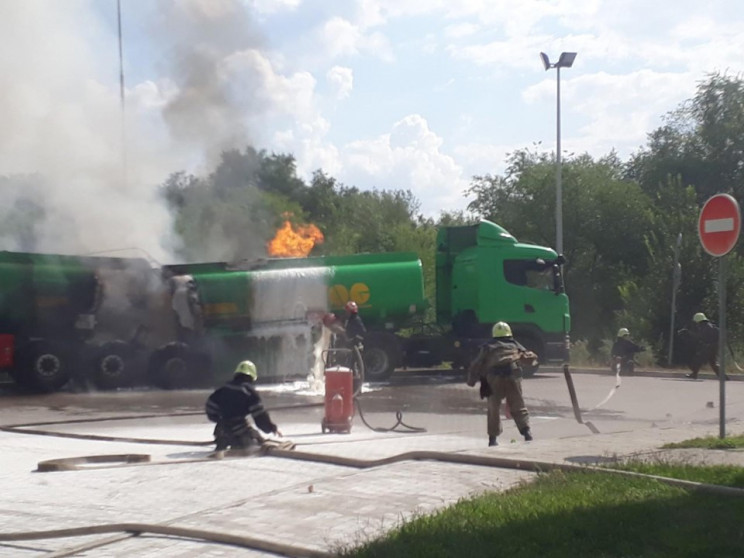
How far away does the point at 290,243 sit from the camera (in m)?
25.7

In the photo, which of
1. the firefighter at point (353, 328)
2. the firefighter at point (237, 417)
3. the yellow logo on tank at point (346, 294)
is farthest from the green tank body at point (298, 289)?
the firefighter at point (237, 417)

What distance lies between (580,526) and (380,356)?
16863 mm

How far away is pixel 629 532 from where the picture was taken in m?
6.57

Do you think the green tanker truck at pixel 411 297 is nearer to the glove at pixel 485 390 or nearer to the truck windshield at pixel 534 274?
the truck windshield at pixel 534 274

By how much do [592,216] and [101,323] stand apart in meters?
31.6

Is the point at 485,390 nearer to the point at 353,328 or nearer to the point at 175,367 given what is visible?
the point at 353,328

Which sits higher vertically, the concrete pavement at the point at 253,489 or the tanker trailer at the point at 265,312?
the tanker trailer at the point at 265,312

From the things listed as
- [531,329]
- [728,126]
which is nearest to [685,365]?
[531,329]

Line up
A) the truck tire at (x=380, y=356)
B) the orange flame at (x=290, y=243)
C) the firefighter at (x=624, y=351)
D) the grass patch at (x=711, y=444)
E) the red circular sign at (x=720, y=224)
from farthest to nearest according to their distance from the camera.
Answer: the firefighter at (x=624, y=351) < the orange flame at (x=290, y=243) < the truck tire at (x=380, y=356) < the red circular sign at (x=720, y=224) < the grass patch at (x=711, y=444)

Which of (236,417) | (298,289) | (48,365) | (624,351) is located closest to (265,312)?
(298,289)

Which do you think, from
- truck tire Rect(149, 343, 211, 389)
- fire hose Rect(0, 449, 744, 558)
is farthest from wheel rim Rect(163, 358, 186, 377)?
fire hose Rect(0, 449, 744, 558)

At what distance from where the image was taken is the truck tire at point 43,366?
20406 millimetres

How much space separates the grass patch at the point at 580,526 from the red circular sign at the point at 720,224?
3.91m

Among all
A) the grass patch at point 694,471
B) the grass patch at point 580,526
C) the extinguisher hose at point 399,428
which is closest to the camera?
the grass patch at point 580,526
